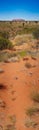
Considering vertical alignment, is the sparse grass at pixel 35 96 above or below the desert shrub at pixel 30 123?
below

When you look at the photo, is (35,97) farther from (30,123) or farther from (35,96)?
(30,123)

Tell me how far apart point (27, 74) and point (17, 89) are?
2.22 metres

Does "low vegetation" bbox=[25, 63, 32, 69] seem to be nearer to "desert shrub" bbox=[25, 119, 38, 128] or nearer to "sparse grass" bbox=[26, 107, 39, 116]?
"sparse grass" bbox=[26, 107, 39, 116]

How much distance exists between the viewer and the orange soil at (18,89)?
9.04 metres

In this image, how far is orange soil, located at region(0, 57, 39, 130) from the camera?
9038 mm

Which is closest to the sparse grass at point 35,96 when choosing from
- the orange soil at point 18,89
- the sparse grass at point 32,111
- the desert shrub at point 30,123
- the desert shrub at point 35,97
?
the desert shrub at point 35,97

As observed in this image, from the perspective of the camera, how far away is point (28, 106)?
9.68 meters

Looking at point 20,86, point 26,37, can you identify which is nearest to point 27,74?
point 20,86

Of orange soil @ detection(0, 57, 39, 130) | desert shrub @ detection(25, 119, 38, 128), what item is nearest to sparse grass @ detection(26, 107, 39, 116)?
orange soil @ detection(0, 57, 39, 130)

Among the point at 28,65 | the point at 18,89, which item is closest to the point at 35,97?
the point at 18,89

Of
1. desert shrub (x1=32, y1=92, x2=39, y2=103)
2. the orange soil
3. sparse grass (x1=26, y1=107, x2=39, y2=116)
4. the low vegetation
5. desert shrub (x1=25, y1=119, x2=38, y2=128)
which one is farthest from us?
the low vegetation

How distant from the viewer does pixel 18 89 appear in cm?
1138

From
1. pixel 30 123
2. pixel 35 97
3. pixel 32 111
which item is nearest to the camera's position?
pixel 30 123

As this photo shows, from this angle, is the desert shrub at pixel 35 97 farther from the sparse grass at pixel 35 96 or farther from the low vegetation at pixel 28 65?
the low vegetation at pixel 28 65
